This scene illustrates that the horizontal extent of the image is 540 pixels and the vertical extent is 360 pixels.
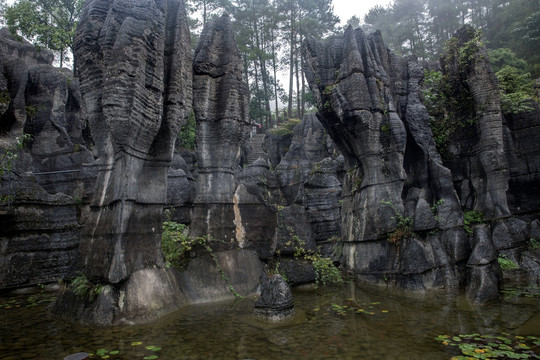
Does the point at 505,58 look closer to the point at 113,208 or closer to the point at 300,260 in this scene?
the point at 300,260

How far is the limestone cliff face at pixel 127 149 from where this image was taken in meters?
4.82

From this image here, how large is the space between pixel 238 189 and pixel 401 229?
3.74 metres

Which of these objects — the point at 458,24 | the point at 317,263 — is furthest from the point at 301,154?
the point at 458,24

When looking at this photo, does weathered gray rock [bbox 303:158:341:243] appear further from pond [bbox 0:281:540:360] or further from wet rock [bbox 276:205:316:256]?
pond [bbox 0:281:540:360]

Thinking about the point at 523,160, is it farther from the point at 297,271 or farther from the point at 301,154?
the point at 301,154

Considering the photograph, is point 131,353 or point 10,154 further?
point 10,154

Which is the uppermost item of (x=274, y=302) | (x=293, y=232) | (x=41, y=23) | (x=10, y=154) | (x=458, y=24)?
(x=458, y=24)

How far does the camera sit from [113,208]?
5.06 metres

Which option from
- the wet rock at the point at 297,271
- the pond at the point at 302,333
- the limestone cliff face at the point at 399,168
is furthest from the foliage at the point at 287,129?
the pond at the point at 302,333

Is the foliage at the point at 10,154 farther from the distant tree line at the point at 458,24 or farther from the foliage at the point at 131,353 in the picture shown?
the distant tree line at the point at 458,24

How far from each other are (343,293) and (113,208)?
14.7 feet

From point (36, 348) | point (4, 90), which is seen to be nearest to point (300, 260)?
point (36, 348)

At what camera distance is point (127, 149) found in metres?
5.09

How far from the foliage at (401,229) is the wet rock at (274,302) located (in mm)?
3594
